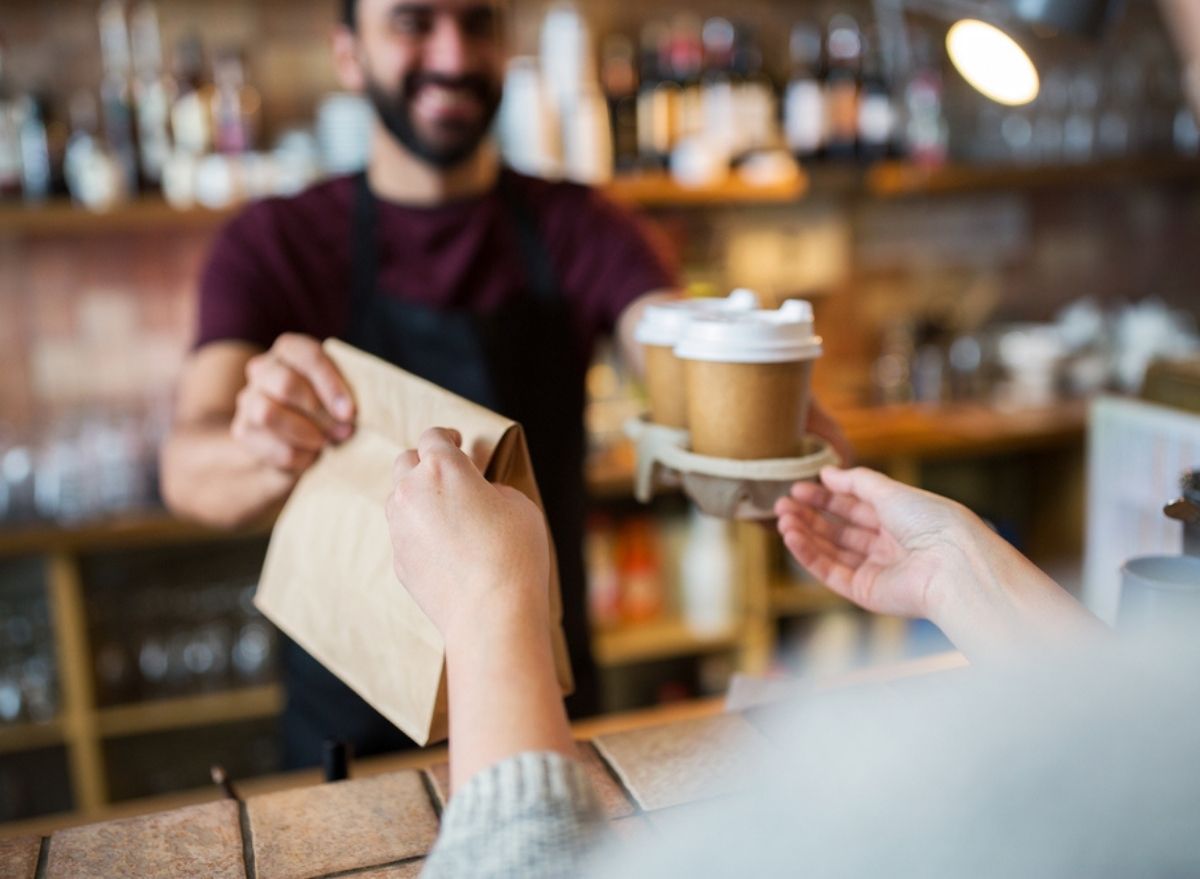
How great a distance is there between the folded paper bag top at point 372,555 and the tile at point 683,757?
105mm

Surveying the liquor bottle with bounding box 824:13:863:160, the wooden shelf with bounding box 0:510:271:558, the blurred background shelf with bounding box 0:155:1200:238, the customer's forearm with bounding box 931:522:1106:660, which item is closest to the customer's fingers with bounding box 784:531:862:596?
the customer's forearm with bounding box 931:522:1106:660

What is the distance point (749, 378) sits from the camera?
39.9 inches

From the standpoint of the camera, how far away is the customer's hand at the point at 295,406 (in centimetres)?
106

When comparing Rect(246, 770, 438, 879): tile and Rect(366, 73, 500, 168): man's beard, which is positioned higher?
Rect(366, 73, 500, 168): man's beard

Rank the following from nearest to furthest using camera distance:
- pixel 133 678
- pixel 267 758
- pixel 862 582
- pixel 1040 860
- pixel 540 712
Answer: pixel 1040 860
pixel 540 712
pixel 862 582
pixel 133 678
pixel 267 758

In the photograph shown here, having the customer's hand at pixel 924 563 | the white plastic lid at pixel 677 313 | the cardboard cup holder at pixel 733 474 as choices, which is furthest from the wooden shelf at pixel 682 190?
the customer's hand at pixel 924 563

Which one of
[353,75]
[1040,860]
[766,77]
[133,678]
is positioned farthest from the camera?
[766,77]

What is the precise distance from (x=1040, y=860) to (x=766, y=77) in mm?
2999

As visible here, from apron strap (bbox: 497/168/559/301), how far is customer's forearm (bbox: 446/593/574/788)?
45.7 inches

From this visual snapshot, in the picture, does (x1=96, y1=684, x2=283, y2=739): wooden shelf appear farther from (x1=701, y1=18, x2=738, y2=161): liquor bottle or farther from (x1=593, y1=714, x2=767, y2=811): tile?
(x1=701, y1=18, x2=738, y2=161): liquor bottle

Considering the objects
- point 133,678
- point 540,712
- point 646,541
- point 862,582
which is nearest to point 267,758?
point 133,678

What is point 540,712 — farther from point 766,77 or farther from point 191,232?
point 766,77

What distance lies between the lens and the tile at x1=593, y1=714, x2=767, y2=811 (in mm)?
900

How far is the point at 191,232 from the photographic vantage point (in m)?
2.87
